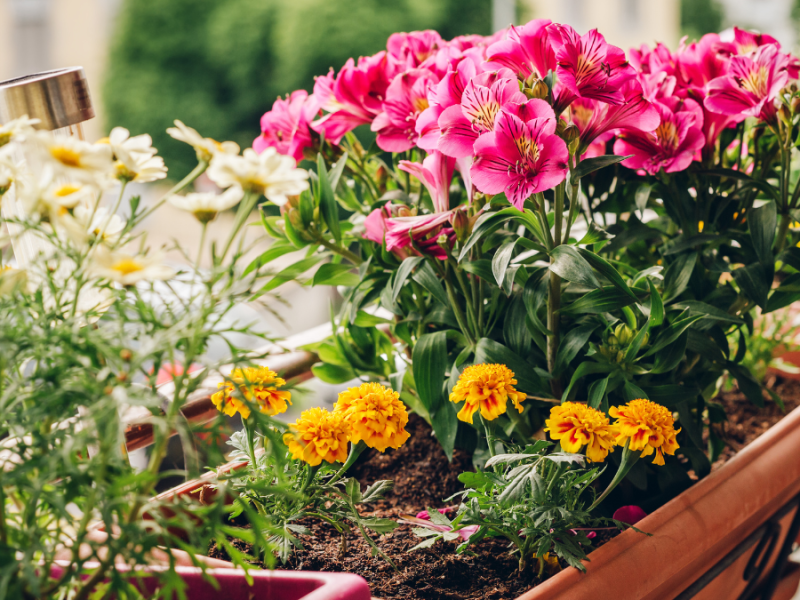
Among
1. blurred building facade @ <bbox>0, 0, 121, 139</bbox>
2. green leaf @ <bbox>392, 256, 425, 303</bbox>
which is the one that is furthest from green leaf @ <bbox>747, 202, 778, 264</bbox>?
blurred building facade @ <bbox>0, 0, 121, 139</bbox>

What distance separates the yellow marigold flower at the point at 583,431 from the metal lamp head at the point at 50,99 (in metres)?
0.46

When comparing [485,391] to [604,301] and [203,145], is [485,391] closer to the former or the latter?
[604,301]

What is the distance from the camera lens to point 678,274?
68 centimetres

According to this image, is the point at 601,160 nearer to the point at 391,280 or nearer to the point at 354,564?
the point at 391,280

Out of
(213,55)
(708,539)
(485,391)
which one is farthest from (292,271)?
(213,55)

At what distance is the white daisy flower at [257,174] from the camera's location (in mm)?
336

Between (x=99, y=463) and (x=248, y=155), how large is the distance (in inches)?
6.9

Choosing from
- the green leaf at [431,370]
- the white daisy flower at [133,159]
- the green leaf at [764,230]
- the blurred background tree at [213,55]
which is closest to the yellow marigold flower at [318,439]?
the green leaf at [431,370]

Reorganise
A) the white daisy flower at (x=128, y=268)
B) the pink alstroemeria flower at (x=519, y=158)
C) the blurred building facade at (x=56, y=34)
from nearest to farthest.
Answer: the white daisy flower at (x=128, y=268) < the pink alstroemeria flower at (x=519, y=158) < the blurred building facade at (x=56, y=34)

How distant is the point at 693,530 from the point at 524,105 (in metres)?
0.39

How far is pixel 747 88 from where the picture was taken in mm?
639

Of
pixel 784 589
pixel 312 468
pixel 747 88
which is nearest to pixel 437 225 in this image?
pixel 312 468

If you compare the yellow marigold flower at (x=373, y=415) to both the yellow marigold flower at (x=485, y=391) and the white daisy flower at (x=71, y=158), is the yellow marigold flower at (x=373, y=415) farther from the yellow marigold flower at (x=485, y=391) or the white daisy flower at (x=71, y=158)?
the white daisy flower at (x=71, y=158)

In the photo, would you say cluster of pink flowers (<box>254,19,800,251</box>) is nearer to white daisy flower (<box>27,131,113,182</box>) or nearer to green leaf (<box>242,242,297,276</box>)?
green leaf (<box>242,242,297,276</box>)
